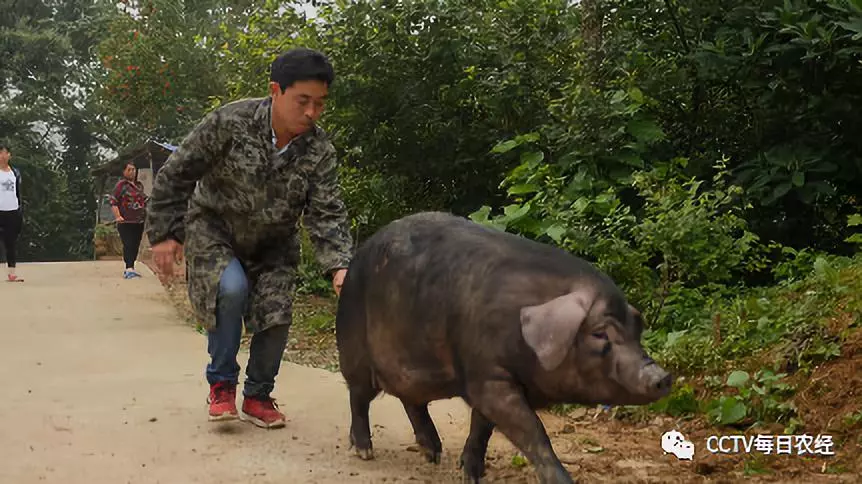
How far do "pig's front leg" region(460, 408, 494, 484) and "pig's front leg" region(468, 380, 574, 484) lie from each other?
42cm

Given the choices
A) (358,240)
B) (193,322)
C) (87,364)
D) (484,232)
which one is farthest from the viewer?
(358,240)

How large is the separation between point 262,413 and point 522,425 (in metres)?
1.70

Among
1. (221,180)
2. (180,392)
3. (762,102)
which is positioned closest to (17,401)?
(180,392)

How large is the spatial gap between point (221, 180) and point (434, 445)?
1.41 m

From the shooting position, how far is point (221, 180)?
4.20 metres

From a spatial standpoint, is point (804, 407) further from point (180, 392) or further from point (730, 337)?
point (180, 392)

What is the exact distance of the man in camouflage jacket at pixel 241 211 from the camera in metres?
4.12

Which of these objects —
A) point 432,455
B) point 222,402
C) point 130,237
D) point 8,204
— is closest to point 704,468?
point 432,455

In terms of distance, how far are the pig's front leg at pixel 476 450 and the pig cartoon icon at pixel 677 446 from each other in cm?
88

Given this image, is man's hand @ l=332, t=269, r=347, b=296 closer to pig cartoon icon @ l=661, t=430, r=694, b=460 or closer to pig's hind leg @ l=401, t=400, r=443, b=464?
pig's hind leg @ l=401, t=400, r=443, b=464

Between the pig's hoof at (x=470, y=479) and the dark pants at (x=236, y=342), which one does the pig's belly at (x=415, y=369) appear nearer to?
the pig's hoof at (x=470, y=479)

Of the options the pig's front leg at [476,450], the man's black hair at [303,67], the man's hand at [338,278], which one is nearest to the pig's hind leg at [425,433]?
the pig's front leg at [476,450]

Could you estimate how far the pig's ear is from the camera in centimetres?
293

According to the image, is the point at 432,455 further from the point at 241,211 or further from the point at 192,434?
the point at 241,211
